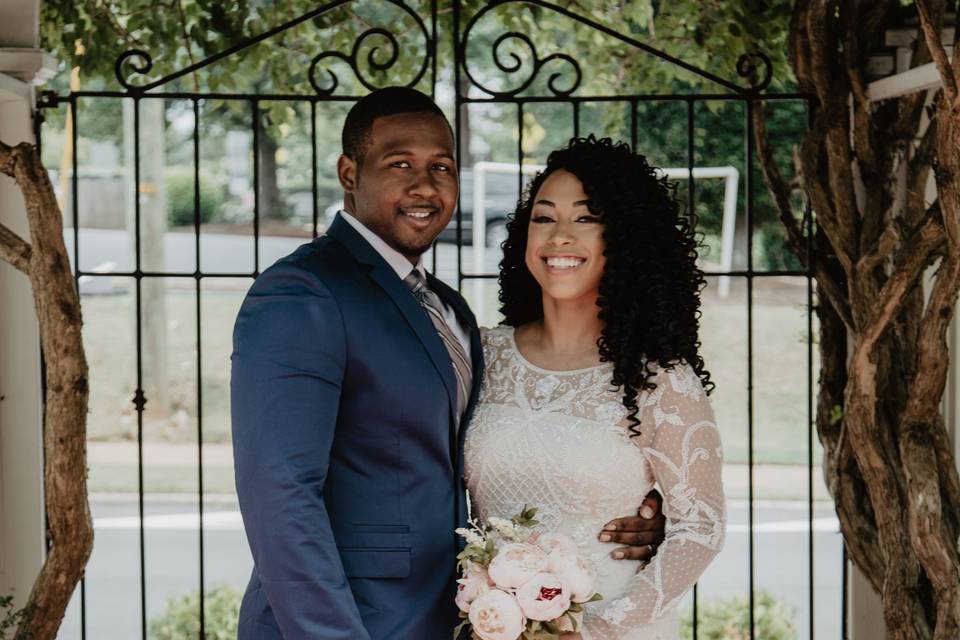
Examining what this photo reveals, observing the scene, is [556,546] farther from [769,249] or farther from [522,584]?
[769,249]

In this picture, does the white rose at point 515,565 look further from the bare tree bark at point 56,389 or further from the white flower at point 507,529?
the bare tree bark at point 56,389

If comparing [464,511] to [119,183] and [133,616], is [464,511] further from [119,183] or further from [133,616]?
[119,183]

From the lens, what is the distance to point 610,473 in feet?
9.14

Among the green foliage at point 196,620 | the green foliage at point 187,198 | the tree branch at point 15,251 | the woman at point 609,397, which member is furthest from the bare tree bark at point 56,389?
the green foliage at point 187,198

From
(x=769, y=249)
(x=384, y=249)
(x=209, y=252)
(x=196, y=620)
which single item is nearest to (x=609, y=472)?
(x=384, y=249)

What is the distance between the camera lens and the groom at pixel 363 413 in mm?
2395

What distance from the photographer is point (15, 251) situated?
11.5 feet

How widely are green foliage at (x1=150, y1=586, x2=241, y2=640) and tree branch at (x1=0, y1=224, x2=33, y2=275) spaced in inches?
109

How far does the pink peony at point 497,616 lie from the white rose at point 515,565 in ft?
0.10

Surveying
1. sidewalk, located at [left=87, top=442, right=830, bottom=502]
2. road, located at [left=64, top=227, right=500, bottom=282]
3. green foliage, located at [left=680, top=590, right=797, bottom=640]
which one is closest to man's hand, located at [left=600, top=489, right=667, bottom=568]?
green foliage, located at [left=680, top=590, right=797, bottom=640]

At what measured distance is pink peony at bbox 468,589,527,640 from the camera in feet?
7.82

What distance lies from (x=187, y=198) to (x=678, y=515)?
19390mm

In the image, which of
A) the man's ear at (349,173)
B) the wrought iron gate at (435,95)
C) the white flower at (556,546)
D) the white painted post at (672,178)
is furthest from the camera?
the white painted post at (672,178)

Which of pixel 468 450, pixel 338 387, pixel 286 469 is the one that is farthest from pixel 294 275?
pixel 468 450
